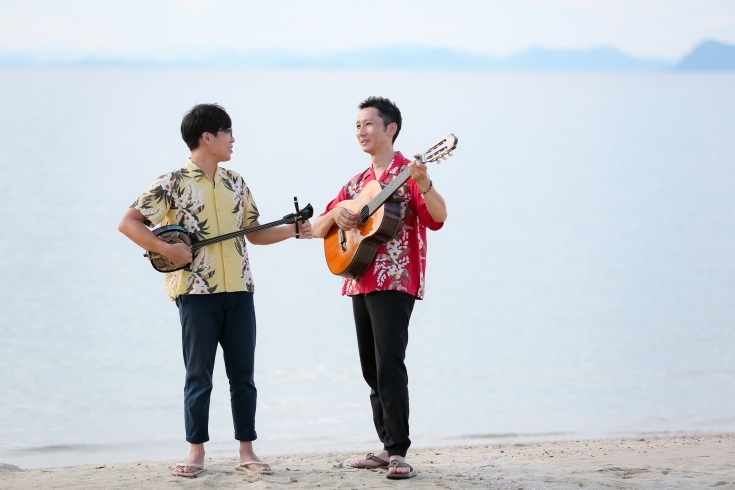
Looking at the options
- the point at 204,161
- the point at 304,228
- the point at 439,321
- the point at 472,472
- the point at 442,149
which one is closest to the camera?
the point at 442,149

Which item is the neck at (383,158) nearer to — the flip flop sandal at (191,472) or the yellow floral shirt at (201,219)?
the yellow floral shirt at (201,219)

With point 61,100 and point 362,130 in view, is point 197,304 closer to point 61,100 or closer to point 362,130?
point 362,130

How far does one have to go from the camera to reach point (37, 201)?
22094 mm

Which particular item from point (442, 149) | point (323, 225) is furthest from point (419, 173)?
point (323, 225)

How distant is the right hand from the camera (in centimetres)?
505

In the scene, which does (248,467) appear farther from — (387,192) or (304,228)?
(387,192)

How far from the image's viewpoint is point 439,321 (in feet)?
38.6

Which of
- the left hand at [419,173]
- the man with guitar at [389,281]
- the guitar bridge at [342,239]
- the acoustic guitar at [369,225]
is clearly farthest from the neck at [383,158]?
the left hand at [419,173]

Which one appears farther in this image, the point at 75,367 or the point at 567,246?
the point at 567,246

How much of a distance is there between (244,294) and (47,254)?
11352mm

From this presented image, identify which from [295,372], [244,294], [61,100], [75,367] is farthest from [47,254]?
[61,100]

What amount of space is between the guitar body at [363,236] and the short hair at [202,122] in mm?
761

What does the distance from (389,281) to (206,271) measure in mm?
895

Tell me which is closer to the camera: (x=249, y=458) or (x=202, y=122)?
(x=202, y=122)
